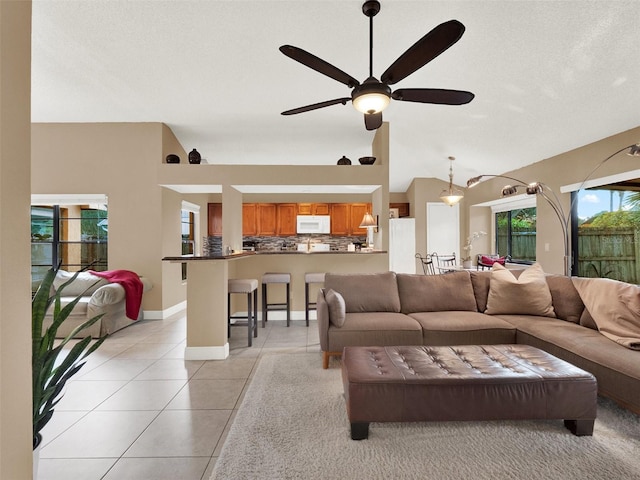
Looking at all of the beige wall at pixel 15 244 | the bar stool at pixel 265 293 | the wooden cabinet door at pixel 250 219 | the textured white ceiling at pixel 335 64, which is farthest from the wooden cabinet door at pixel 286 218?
the beige wall at pixel 15 244

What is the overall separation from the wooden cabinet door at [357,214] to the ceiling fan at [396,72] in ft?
17.1

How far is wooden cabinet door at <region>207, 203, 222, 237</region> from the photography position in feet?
25.2

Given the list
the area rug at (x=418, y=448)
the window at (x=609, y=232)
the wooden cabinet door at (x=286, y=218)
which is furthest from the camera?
the wooden cabinet door at (x=286, y=218)

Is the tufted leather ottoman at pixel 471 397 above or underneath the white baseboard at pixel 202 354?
above

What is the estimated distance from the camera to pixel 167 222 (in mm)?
5246

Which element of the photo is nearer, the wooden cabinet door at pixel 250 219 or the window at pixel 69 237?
the window at pixel 69 237

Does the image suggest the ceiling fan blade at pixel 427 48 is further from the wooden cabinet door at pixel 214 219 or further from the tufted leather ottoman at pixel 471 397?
the wooden cabinet door at pixel 214 219

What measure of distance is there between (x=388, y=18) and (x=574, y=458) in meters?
3.41

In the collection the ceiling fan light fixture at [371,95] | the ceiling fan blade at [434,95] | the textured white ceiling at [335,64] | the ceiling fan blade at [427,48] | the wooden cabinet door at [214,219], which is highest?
the textured white ceiling at [335,64]

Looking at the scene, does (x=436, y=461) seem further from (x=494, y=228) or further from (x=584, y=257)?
(x=494, y=228)

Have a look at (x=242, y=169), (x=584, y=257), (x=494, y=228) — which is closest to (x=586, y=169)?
(x=584, y=257)

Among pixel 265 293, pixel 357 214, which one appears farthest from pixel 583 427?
pixel 357 214

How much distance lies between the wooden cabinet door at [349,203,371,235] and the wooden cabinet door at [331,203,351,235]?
0.10 metres

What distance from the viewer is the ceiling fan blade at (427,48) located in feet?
5.71
